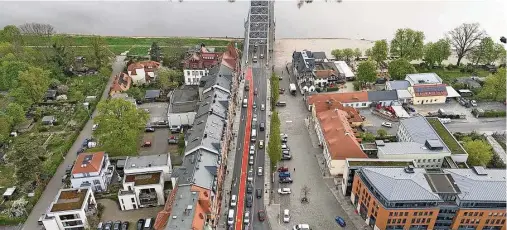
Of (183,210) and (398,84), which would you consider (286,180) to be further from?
(398,84)

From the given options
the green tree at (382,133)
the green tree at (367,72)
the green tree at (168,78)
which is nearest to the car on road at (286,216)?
the green tree at (382,133)

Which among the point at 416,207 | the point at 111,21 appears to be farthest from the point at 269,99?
the point at 111,21

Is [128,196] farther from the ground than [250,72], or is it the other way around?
[250,72]

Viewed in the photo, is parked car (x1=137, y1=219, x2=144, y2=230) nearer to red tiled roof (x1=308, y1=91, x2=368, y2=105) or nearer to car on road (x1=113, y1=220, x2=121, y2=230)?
car on road (x1=113, y1=220, x2=121, y2=230)

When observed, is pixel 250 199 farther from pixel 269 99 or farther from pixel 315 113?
pixel 269 99

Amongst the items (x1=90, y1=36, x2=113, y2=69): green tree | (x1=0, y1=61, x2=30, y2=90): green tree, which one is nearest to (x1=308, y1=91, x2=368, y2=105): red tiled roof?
(x1=90, y1=36, x2=113, y2=69): green tree

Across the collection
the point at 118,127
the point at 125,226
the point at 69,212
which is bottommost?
the point at 125,226

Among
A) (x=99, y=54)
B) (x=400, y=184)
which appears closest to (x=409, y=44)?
(x=400, y=184)
